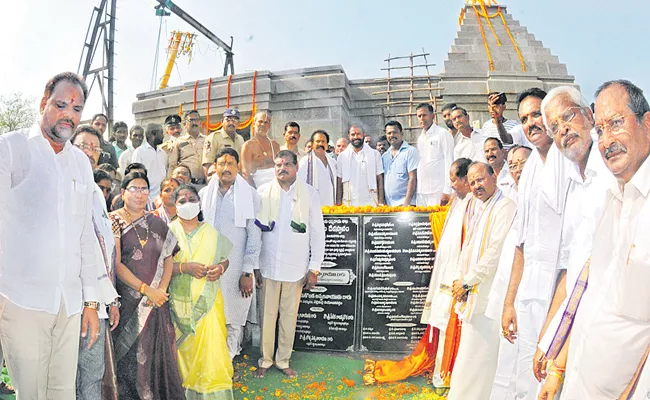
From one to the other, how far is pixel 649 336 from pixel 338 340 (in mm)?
4489

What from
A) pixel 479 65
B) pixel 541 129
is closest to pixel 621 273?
pixel 541 129

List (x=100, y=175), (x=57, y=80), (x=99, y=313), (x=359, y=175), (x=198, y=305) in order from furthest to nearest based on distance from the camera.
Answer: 1. (x=359, y=175)
2. (x=100, y=175)
3. (x=198, y=305)
4. (x=99, y=313)
5. (x=57, y=80)

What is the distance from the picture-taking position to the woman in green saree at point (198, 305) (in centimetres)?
422

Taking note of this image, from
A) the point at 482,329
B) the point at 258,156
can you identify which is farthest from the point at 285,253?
the point at 482,329

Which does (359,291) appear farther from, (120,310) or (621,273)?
(621,273)

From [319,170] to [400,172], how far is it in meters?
1.24

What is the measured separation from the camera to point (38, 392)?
2.79 m

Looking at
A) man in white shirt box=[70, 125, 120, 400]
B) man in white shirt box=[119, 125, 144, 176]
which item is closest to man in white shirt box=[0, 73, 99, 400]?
man in white shirt box=[70, 125, 120, 400]

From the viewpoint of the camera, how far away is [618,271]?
1.79 m

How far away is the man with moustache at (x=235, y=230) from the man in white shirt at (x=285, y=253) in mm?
155

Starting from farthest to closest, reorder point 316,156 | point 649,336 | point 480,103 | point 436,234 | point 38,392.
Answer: point 480,103 < point 316,156 < point 436,234 < point 38,392 < point 649,336

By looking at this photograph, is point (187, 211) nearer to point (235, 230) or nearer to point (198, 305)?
point (198, 305)

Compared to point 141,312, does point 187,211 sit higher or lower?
higher

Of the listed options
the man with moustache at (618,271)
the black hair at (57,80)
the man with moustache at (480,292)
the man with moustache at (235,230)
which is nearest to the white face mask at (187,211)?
the man with moustache at (235,230)
